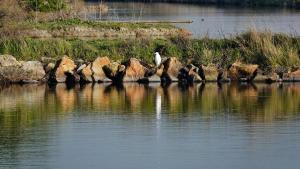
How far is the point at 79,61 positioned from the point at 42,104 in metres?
6.64

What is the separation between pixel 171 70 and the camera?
38594mm

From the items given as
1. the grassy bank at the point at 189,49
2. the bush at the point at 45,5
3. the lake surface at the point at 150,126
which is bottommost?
the lake surface at the point at 150,126

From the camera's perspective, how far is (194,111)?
1233 inches

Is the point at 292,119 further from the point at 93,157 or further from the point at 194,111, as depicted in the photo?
the point at 93,157

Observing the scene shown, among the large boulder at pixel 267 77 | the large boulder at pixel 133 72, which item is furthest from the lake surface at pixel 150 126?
the large boulder at pixel 267 77

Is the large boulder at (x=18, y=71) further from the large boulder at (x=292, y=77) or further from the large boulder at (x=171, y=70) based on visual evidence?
the large boulder at (x=292, y=77)

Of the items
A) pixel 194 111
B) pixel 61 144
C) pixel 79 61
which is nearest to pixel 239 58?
pixel 79 61

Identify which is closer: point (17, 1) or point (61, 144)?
point (61, 144)

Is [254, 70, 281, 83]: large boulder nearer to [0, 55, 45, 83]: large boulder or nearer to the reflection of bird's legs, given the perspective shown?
the reflection of bird's legs

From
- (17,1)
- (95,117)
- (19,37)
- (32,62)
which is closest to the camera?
(95,117)

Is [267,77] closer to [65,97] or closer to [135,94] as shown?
[135,94]

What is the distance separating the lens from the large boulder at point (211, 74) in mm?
38438

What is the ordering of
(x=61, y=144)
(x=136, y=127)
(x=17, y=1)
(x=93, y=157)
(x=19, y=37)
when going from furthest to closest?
(x=17, y=1) → (x=19, y=37) → (x=136, y=127) → (x=61, y=144) → (x=93, y=157)

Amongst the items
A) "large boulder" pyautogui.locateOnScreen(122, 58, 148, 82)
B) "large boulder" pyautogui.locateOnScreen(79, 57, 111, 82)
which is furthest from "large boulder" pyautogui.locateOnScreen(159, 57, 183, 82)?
"large boulder" pyautogui.locateOnScreen(79, 57, 111, 82)
